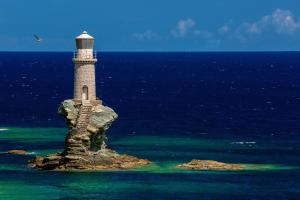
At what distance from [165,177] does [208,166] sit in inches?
272

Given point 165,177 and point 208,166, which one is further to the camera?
point 208,166

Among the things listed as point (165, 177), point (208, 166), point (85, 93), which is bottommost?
point (165, 177)

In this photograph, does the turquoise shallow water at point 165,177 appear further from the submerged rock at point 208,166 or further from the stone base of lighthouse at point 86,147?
the stone base of lighthouse at point 86,147

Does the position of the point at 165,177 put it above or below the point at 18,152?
below

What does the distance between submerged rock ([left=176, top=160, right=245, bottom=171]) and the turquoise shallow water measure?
148 centimetres

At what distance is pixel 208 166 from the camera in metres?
94.5

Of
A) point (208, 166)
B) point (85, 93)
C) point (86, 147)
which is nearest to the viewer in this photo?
point (86, 147)

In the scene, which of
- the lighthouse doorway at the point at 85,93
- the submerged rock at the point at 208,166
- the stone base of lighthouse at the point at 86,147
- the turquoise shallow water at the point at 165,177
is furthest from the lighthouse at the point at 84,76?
the submerged rock at the point at 208,166

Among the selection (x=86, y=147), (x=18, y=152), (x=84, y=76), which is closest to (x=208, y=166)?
(x=86, y=147)

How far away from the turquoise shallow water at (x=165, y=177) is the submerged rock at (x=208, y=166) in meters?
1.48

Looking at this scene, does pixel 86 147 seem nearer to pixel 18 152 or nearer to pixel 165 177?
pixel 165 177

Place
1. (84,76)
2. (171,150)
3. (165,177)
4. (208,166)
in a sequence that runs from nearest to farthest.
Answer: (165,177) → (208,166) → (84,76) → (171,150)

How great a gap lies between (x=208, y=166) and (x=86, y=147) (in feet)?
40.9
